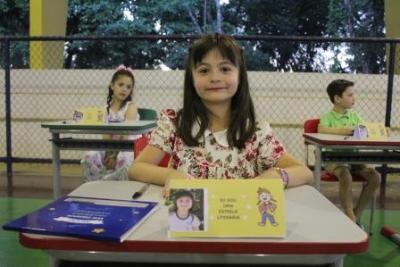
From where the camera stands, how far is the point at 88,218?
102cm

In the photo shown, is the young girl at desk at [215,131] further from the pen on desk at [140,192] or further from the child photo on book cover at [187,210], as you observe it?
the child photo on book cover at [187,210]

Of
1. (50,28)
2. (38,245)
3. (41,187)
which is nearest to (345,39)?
(41,187)

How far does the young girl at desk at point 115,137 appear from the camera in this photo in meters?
3.56

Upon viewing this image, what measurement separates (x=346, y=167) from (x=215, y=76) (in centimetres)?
211

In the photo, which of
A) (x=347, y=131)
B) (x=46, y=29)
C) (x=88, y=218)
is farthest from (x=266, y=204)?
(x=46, y=29)

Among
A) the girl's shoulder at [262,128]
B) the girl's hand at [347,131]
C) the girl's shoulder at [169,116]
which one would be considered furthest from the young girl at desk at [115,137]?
the girl's shoulder at [262,128]

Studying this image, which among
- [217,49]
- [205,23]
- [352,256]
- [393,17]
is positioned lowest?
[352,256]

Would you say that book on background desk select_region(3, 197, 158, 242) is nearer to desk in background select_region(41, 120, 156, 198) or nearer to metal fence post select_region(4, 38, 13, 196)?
desk in background select_region(41, 120, 156, 198)

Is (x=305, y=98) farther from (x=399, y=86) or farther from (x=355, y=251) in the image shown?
(x=355, y=251)

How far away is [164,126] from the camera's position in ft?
5.38

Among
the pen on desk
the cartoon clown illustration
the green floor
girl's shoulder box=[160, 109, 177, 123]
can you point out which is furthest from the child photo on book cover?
the green floor

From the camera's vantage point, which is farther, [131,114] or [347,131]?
[131,114]

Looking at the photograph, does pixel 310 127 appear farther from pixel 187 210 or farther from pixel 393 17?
pixel 393 17

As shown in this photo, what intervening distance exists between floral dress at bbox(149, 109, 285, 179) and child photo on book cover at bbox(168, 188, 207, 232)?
0.63m
